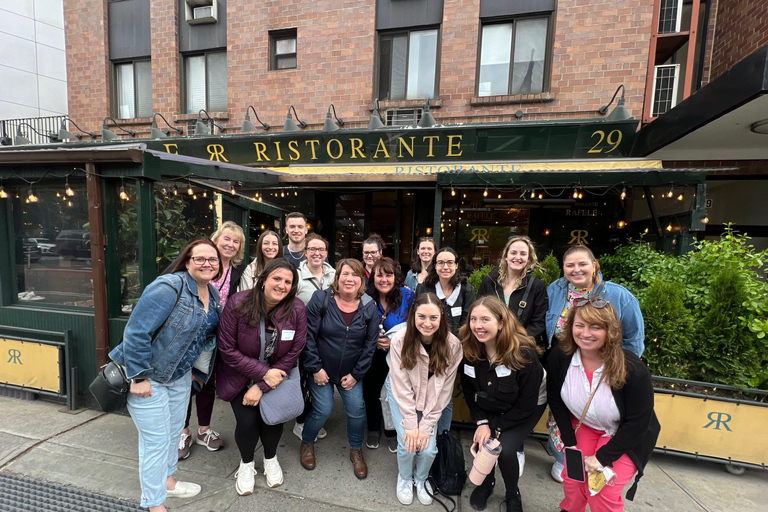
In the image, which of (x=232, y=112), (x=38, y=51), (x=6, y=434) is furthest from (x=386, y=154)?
(x=38, y=51)

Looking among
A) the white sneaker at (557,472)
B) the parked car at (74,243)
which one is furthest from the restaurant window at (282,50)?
the white sneaker at (557,472)

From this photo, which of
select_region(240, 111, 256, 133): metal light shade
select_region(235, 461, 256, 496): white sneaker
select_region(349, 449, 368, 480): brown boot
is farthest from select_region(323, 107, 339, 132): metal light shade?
select_region(235, 461, 256, 496): white sneaker

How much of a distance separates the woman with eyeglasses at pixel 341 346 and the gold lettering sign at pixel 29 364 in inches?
120

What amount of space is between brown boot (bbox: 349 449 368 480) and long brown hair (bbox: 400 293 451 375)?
3.42ft

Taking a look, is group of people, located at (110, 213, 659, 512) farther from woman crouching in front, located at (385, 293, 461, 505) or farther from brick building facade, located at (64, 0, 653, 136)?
brick building facade, located at (64, 0, 653, 136)

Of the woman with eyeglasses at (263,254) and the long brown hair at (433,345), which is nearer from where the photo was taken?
the long brown hair at (433,345)

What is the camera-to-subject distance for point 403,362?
8.08 ft

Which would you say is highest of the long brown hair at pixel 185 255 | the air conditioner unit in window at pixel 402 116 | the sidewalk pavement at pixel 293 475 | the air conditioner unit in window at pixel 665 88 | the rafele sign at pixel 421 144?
the air conditioner unit in window at pixel 665 88

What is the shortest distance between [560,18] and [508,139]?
8.51 feet

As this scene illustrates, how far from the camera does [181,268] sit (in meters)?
2.35

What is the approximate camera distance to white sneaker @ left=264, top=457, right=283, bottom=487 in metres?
2.61

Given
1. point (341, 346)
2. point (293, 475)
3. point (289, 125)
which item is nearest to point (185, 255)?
point (341, 346)

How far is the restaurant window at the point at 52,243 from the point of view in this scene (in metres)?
3.75

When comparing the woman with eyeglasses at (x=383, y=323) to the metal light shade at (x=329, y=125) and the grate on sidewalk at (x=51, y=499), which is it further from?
the metal light shade at (x=329, y=125)
